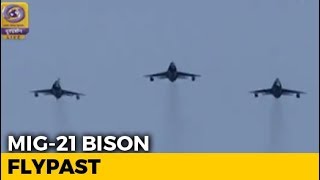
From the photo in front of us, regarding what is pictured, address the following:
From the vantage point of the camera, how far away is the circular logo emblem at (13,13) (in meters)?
17.5

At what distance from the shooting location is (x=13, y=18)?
1758cm

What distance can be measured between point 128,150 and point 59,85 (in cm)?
351

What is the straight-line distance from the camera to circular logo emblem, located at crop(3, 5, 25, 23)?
17.5 metres

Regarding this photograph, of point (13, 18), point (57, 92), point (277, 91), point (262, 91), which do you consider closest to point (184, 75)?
point (262, 91)

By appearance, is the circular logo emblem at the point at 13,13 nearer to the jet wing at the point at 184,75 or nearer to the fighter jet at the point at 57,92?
the fighter jet at the point at 57,92

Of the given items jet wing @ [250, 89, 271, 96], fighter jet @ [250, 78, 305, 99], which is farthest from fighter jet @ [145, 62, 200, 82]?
fighter jet @ [250, 78, 305, 99]

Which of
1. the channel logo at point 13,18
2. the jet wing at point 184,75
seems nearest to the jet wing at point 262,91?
the jet wing at point 184,75

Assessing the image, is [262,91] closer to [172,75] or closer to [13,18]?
[172,75]

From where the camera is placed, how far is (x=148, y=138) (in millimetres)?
15914
